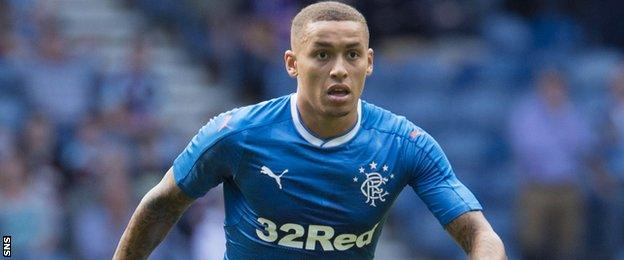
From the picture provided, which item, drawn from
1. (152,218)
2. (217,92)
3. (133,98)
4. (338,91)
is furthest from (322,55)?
(217,92)

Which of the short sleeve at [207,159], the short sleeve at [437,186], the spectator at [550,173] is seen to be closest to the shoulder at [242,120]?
the short sleeve at [207,159]

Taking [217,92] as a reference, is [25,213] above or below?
below

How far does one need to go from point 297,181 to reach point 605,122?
22.9 ft

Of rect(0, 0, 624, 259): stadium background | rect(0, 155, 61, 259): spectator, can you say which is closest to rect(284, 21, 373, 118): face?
rect(0, 0, 624, 259): stadium background

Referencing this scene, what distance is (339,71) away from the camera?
5.38 meters

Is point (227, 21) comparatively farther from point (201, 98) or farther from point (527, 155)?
point (527, 155)

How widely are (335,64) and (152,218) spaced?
3.32ft

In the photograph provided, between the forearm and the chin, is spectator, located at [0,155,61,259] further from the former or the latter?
the forearm

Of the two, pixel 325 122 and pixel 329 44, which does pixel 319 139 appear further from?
pixel 329 44

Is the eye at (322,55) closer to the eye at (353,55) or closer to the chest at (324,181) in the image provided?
the eye at (353,55)

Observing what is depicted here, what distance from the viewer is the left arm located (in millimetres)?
5262

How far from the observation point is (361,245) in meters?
5.61

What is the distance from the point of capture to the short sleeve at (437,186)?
5417 mm

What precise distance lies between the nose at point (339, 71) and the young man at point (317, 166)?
15 millimetres
